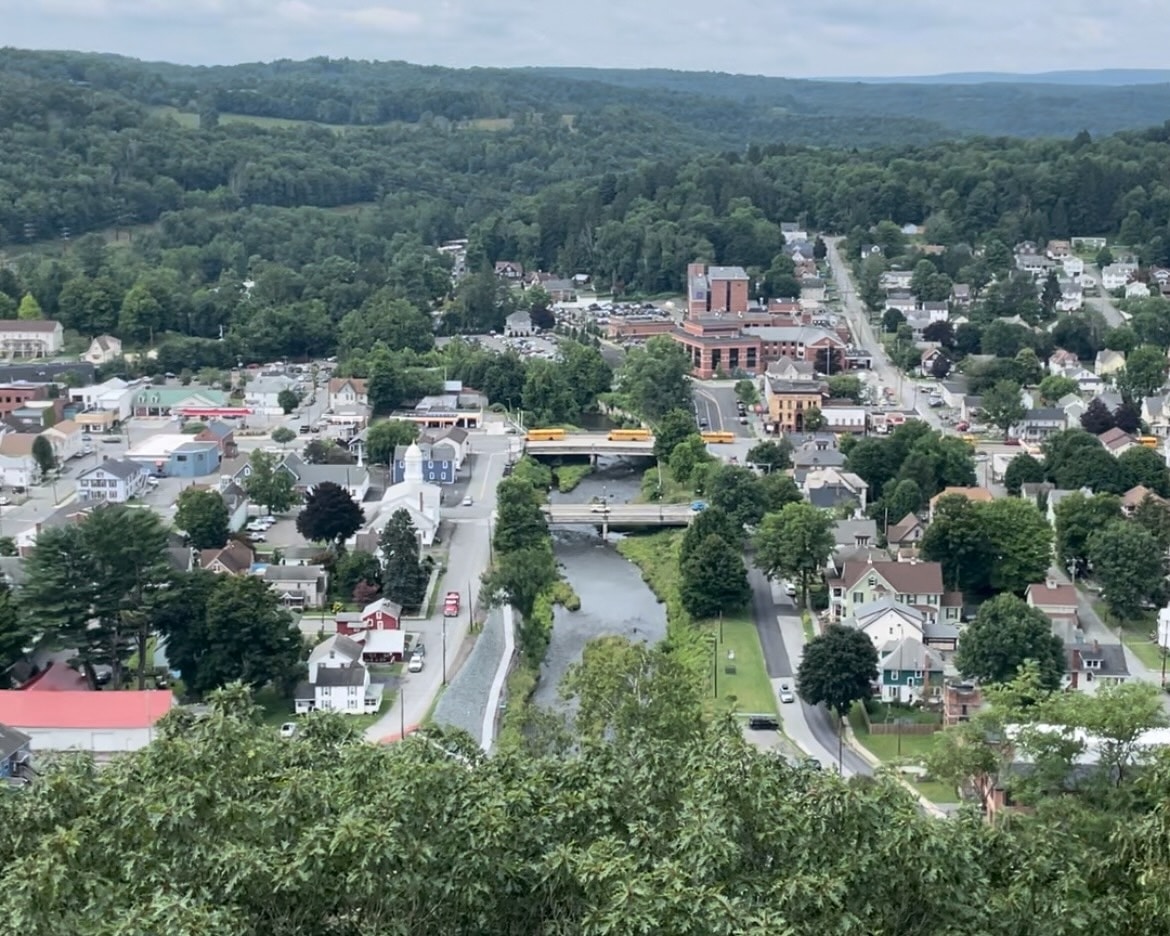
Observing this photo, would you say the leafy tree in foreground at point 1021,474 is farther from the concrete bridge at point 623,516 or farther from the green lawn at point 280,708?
the green lawn at point 280,708

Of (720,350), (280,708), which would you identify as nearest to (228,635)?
(280,708)

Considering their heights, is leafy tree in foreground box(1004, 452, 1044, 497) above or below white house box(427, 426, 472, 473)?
above

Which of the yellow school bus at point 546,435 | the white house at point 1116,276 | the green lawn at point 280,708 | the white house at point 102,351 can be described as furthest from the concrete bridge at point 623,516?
the white house at point 1116,276

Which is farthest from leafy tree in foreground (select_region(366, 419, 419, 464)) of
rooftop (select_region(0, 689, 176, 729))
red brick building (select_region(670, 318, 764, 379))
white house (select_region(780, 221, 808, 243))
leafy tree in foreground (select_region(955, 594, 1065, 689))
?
white house (select_region(780, 221, 808, 243))

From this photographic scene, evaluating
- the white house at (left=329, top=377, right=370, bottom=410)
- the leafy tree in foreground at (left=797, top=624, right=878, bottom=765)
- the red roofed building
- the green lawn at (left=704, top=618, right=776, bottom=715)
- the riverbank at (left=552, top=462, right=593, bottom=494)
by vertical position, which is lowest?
the riverbank at (left=552, top=462, right=593, bottom=494)

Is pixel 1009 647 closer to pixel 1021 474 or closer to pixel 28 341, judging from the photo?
pixel 1021 474

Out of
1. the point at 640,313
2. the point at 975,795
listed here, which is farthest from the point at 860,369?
the point at 975,795

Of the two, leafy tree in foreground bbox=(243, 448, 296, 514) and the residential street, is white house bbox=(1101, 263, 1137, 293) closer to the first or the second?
the residential street
